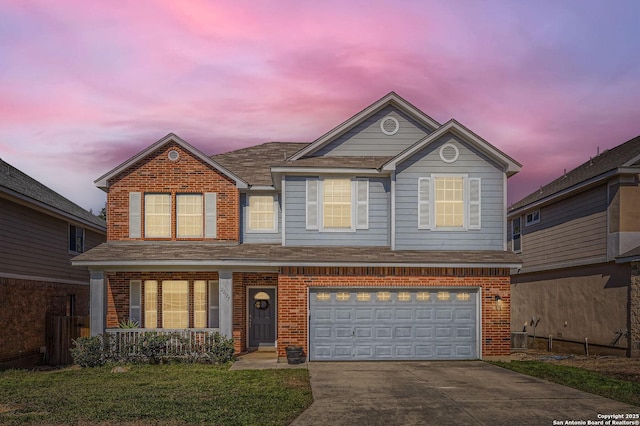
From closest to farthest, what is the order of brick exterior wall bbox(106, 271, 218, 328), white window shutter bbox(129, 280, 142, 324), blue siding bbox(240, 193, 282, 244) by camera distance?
brick exterior wall bbox(106, 271, 218, 328) → white window shutter bbox(129, 280, 142, 324) → blue siding bbox(240, 193, 282, 244)

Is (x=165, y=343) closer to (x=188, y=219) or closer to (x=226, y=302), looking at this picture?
(x=226, y=302)

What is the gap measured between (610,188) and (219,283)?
47.0 ft

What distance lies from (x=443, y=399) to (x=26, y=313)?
15715mm

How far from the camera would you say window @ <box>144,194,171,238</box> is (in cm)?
2227

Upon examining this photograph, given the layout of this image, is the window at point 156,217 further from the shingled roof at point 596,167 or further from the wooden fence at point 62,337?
the shingled roof at point 596,167

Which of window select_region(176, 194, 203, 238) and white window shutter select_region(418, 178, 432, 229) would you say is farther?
window select_region(176, 194, 203, 238)

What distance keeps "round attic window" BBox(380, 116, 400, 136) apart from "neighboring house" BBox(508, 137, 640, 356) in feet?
24.9

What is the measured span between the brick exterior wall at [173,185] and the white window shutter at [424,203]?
661 cm

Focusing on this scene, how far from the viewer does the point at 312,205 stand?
20.9m

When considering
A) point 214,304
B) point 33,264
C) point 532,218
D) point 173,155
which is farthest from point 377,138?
point 33,264

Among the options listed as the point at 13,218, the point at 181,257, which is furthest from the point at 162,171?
the point at 13,218

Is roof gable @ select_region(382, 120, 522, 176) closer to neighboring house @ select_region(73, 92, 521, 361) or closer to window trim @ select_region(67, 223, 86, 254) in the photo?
neighboring house @ select_region(73, 92, 521, 361)

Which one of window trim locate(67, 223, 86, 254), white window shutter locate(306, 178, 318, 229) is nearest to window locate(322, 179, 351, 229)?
white window shutter locate(306, 178, 318, 229)

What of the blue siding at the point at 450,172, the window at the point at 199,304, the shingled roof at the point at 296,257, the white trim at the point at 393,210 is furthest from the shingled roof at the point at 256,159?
the blue siding at the point at 450,172
